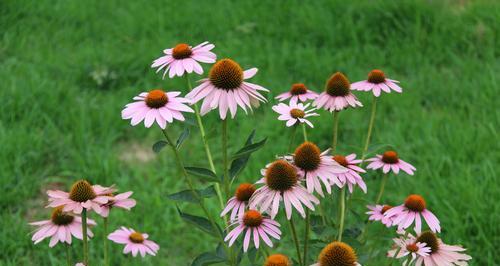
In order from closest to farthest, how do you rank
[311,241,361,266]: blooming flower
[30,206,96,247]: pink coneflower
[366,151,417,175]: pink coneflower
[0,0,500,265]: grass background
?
[311,241,361,266]: blooming flower, [30,206,96,247]: pink coneflower, [366,151,417,175]: pink coneflower, [0,0,500,265]: grass background

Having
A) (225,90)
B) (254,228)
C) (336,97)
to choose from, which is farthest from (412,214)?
(225,90)

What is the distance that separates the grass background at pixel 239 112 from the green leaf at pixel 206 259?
0.64 m

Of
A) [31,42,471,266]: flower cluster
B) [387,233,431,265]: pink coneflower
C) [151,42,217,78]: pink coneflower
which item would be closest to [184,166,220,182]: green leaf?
[31,42,471,266]: flower cluster

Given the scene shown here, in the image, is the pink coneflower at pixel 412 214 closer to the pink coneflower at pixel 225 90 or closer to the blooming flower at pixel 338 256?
the blooming flower at pixel 338 256

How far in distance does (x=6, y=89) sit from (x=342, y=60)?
188 centimetres

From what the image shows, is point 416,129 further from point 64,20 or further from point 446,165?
point 64,20

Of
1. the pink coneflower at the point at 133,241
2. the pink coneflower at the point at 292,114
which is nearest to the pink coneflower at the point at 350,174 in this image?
the pink coneflower at the point at 292,114

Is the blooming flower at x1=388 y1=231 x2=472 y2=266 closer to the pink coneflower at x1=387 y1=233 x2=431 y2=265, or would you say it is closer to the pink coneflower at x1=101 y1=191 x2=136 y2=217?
the pink coneflower at x1=387 y1=233 x2=431 y2=265

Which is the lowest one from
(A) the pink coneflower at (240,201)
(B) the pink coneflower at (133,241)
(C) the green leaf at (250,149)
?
(B) the pink coneflower at (133,241)

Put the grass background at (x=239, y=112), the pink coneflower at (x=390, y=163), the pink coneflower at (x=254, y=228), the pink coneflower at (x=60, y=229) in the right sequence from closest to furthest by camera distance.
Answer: the pink coneflower at (x=254, y=228)
the pink coneflower at (x=60, y=229)
the pink coneflower at (x=390, y=163)
the grass background at (x=239, y=112)

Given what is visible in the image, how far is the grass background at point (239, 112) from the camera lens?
9.23ft

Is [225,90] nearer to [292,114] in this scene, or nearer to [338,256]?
[292,114]

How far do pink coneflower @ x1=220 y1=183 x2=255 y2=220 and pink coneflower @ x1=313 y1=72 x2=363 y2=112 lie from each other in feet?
1.05

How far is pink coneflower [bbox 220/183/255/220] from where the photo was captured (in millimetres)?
1518
